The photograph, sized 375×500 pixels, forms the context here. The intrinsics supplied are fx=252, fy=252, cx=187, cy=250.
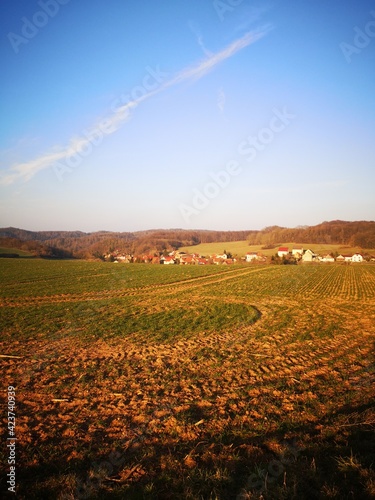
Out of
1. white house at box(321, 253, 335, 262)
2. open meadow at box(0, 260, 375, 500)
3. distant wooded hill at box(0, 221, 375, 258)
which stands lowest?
white house at box(321, 253, 335, 262)

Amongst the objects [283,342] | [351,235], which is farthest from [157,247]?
[283,342]

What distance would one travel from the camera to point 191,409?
6.05m

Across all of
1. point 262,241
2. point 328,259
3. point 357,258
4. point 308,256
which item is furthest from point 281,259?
point 262,241

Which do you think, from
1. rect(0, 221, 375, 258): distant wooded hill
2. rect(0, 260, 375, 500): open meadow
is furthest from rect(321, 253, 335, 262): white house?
rect(0, 260, 375, 500): open meadow

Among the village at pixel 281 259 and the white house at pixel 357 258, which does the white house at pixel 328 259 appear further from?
the white house at pixel 357 258

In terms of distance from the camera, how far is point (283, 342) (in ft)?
35.3

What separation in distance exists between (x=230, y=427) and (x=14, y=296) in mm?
21712

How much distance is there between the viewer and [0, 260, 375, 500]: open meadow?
3992mm

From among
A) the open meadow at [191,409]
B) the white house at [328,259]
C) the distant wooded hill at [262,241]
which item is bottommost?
the white house at [328,259]

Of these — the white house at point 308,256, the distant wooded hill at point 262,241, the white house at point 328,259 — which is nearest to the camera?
the white house at point 328,259

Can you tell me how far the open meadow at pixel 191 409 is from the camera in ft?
13.1

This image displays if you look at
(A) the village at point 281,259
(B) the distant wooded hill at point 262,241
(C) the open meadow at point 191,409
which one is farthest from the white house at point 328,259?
(C) the open meadow at point 191,409

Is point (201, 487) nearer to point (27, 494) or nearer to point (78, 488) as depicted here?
point (78, 488)

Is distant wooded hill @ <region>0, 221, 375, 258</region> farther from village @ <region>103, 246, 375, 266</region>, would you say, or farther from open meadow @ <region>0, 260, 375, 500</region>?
open meadow @ <region>0, 260, 375, 500</region>
